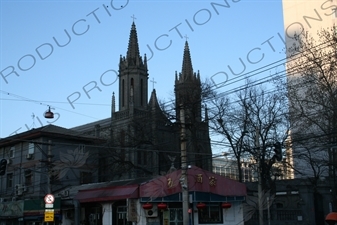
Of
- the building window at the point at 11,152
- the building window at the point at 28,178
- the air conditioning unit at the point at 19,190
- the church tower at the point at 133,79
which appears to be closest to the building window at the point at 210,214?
the building window at the point at 28,178

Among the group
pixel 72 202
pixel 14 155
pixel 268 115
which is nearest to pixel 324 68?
pixel 268 115

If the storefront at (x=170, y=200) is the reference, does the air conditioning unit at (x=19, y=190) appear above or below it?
above

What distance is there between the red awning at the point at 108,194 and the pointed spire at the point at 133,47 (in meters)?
52.0

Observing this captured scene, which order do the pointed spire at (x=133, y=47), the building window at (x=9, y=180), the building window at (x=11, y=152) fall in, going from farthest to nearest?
the pointed spire at (x=133, y=47) → the building window at (x=11, y=152) → the building window at (x=9, y=180)

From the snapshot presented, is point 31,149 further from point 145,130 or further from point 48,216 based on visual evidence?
point 48,216

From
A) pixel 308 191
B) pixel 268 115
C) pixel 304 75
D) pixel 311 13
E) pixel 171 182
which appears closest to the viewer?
pixel 171 182

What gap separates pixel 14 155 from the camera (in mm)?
47719

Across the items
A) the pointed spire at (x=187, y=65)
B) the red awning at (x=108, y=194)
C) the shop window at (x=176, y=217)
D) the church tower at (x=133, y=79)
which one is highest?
the pointed spire at (x=187, y=65)

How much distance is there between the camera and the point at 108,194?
30328 mm

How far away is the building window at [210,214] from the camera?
29.9 m

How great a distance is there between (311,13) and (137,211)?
1789 inches

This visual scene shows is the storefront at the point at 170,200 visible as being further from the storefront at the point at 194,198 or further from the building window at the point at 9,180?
the building window at the point at 9,180

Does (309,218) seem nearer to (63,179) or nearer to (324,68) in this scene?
(324,68)

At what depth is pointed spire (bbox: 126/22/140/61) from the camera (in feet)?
271
